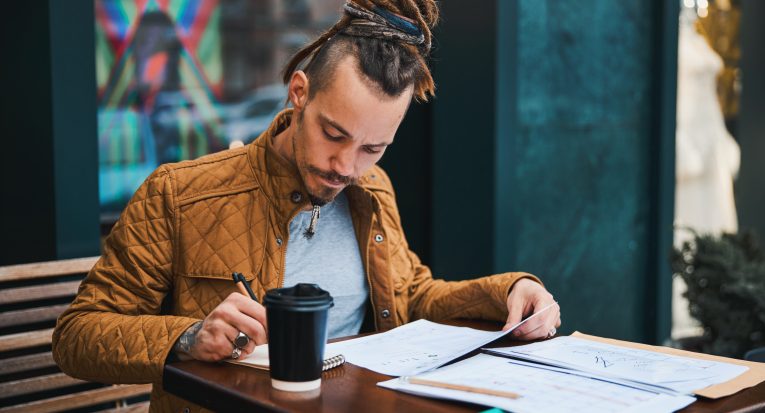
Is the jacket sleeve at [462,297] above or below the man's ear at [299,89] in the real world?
below

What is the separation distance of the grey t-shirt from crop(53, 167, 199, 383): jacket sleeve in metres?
0.32

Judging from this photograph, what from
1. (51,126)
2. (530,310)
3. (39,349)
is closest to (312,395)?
(530,310)

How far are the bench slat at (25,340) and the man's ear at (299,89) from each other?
3.23ft

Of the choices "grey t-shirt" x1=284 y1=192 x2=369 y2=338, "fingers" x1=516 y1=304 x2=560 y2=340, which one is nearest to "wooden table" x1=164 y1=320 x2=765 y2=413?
"fingers" x1=516 y1=304 x2=560 y2=340

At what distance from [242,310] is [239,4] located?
261 centimetres

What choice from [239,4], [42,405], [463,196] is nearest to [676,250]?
[463,196]

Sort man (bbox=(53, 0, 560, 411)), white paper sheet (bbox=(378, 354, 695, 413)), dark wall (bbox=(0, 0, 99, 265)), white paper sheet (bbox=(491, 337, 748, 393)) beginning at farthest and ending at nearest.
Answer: dark wall (bbox=(0, 0, 99, 265)), man (bbox=(53, 0, 560, 411)), white paper sheet (bbox=(491, 337, 748, 393)), white paper sheet (bbox=(378, 354, 695, 413))

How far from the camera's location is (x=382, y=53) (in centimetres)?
203

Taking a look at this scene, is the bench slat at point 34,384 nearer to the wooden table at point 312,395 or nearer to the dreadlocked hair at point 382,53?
the wooden table at point 312,395

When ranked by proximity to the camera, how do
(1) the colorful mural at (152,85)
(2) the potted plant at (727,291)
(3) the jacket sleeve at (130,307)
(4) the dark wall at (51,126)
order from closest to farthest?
(3) the jacket sleeve at (130,307)
(4) the dark wall at (51,126)
(1) the colorful mural at (152,85)
(2) the potted plant at (727,291)

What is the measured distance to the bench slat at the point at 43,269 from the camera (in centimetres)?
251

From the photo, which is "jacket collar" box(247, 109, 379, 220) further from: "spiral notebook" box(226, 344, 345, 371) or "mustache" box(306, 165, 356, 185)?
"spiral notebook" box(226, 344, 345, 371)

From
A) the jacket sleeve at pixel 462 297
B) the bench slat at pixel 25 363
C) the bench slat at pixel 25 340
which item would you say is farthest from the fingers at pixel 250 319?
the bench slat at pixel 25 363

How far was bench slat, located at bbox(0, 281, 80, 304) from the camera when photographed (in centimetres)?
251
